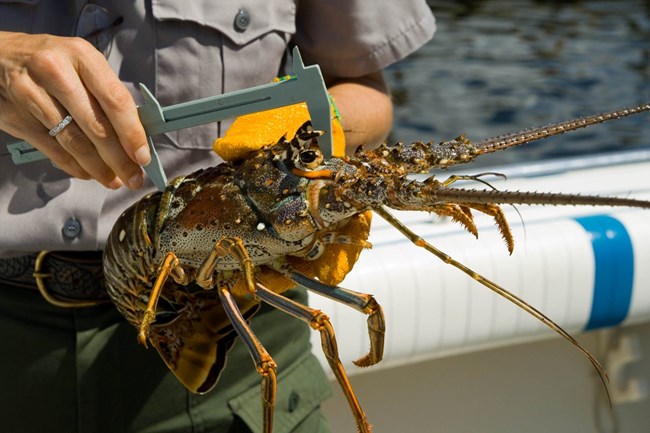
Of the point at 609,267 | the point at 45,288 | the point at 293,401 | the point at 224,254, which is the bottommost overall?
the point at 609,267

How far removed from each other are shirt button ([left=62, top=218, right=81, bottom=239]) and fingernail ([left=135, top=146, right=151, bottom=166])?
35 cm

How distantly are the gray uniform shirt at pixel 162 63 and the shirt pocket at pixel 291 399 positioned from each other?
1.45 ft

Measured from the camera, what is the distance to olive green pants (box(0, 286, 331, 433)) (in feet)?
5.57

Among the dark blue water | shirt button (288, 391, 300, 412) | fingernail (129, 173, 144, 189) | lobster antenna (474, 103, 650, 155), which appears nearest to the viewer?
lobster antenna (474, 103, 650, 155)

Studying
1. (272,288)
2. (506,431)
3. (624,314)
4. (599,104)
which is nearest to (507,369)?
(506,431)

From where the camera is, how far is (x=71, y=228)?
160 cm

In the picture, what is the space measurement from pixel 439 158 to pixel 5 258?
86 centimetres

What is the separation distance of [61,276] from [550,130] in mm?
946

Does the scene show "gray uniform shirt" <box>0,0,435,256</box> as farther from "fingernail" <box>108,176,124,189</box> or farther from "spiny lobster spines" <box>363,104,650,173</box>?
"spiny lobster spines" <box>363,104,650,173</box>

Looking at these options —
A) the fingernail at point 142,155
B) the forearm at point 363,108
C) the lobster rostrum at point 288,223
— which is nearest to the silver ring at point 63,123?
the fingernail at point 142,155

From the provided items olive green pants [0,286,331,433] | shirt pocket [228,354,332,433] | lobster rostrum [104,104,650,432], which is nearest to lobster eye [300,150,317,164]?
lobster rostrum [104,104,650,432]

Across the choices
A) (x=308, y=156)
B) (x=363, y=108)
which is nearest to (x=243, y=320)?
(x=308, y=156)

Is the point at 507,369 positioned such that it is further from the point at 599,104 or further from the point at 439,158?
the point at 599,104

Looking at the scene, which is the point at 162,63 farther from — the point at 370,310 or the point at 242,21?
the point at 370,310
